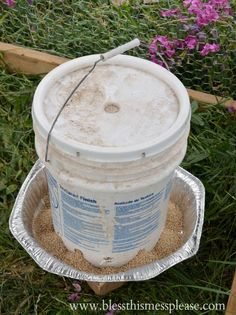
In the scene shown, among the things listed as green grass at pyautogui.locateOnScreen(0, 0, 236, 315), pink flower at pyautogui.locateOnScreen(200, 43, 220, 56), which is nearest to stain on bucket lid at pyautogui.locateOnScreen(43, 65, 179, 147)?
green grass at pyautogui.locateOnScreen(0, 0, 236, 315)

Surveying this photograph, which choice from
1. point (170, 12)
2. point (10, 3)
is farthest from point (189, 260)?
point (10, 3)

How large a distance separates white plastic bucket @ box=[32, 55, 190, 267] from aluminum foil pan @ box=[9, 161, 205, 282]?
7 cm

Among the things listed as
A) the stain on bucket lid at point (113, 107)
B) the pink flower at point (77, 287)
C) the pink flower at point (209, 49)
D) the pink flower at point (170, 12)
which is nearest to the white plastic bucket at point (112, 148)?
the stain on bucket lid at point (113, 107)

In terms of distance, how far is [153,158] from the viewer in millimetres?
1298

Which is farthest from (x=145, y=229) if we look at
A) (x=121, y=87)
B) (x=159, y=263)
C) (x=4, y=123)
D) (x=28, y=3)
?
(x=28, y=3)

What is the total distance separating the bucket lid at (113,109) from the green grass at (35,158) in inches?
19.3

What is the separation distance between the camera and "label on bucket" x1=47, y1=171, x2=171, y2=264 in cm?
Result: 139

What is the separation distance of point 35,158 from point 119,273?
24.2 inches

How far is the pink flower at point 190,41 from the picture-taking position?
212 centimetres

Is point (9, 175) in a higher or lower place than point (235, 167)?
lower

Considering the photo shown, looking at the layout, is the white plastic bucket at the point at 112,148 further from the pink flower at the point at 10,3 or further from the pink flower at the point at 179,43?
the pink flower at the point at 10,3

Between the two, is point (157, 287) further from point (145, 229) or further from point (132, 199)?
point (132, 199)

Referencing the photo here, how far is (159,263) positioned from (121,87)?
1.54 ft

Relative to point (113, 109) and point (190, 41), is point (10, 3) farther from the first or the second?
point (113, 109)
